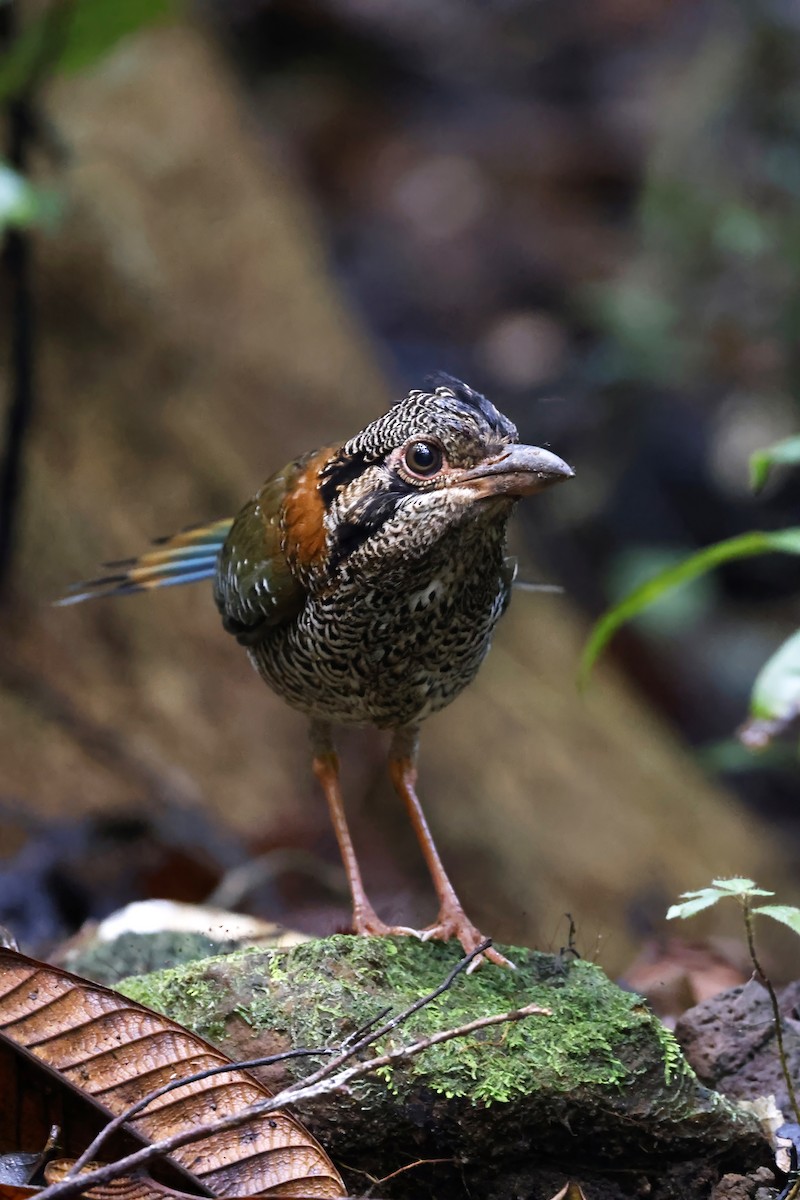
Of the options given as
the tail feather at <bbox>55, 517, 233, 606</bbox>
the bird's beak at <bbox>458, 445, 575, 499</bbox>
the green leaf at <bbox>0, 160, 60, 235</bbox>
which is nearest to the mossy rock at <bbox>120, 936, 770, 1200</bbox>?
the bird's beak at <bbox>458, 445, 575, 499</bbox>

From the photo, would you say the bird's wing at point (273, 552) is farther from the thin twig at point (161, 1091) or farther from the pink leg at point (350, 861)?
the thin twig at point (161, 1091)

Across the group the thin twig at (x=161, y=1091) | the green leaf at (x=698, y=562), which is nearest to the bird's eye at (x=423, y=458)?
the green leaf at (x=698, y=562)

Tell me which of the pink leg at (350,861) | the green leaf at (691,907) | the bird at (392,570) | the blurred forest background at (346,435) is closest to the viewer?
the green leaf at (691,907)

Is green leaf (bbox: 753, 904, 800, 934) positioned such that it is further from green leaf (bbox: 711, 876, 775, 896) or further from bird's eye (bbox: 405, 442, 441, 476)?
bird's eye (bbox: 405, 442, 441, 476)

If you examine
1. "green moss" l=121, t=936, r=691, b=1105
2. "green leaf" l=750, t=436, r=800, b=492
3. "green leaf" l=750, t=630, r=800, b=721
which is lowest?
"green moss" l=121, t=936, r=691, b=1105

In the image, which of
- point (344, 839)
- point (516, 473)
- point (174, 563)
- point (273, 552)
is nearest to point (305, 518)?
point (273, 552)

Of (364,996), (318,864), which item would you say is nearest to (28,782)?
(318,864)
